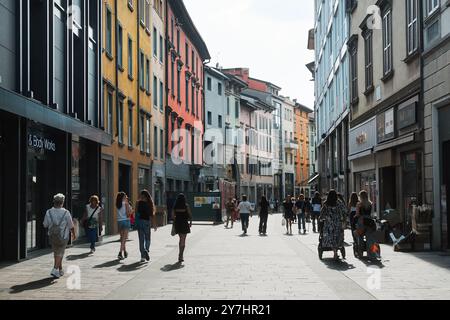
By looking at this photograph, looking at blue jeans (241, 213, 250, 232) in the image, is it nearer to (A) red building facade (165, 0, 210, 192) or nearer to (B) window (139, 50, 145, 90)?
(B) window (139, 50, 145, 90)

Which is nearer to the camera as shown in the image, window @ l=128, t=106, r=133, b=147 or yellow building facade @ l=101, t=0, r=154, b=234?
yellow building facade @ l=101, t=0, r=154, b=234

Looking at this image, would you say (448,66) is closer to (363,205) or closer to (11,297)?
(363,205)

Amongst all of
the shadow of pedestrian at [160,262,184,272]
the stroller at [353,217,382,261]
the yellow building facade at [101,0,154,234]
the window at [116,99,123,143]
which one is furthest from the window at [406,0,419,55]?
the window at [116,99,123,143]

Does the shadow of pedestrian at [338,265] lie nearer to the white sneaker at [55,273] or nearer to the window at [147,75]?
the white sneaker at [55,273]

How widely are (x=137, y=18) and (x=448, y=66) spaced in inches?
816

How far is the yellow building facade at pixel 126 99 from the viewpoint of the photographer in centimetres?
2792

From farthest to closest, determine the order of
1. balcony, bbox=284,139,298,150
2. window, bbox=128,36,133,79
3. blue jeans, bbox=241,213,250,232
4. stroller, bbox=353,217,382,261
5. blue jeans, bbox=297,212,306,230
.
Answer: balcony, bbox=284,139,298,150
window, bbox=128,36,133,79
blue jeans, bbox=297,212,306,230
blue jeans, bbox=241,213,250,232
stroller, bbox=353,217,382,261

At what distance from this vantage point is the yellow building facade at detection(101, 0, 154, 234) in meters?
27.9

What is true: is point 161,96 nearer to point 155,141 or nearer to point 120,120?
point 155,141

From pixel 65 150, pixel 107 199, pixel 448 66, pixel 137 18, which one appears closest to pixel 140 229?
pixel 65 150

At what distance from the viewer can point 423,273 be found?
43.5 ft

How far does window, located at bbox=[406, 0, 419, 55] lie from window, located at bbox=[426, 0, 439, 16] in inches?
36.2

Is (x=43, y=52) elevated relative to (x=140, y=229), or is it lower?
elevated

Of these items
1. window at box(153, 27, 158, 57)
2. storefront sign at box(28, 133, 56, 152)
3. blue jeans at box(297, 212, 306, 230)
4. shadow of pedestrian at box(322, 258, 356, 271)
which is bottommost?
shadow of pedestrian at box(322, 258, 356, 271)
